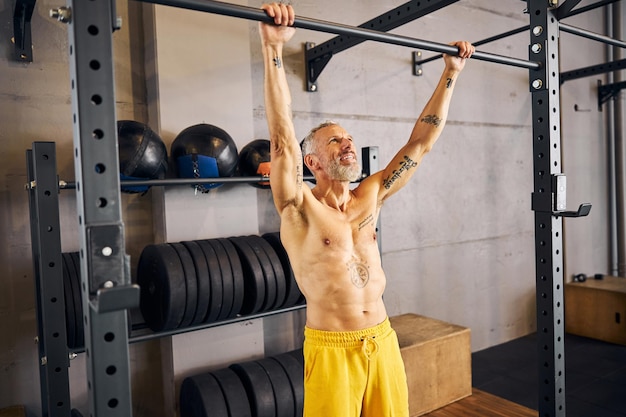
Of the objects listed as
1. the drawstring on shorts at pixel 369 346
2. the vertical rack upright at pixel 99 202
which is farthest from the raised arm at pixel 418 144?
the vertical rack upright at pixel 99 202

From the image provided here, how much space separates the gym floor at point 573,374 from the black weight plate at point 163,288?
247 cm

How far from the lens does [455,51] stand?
1944 mm

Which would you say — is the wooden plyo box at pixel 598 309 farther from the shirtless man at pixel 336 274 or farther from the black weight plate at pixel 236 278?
the black weight plate at pixel 236 278

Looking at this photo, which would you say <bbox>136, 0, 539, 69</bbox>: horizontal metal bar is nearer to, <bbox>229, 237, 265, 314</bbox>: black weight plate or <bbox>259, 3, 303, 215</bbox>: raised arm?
<bbox>259, 3, 303, 215</bbox>: raised arm

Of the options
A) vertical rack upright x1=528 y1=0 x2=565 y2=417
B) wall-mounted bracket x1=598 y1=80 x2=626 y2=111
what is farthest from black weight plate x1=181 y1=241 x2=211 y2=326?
wall-mounted bracket x1=598 y1=80 x2=626 y2=111

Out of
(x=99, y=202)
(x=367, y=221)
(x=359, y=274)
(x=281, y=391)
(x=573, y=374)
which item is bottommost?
(x=573, y=374)

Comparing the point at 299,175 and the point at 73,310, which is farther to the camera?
the point at 73,310

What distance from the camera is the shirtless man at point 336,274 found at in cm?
191

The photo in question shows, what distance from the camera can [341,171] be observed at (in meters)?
2.12

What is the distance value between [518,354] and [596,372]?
648mm

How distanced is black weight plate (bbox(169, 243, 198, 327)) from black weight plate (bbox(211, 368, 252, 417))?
388mm

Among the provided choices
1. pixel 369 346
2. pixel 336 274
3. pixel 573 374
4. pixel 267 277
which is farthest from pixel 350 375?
pixel 573 374

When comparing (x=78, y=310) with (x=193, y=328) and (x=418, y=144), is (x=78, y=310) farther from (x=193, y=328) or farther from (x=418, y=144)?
(x=418, y=144)

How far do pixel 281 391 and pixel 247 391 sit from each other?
183 millimetres
